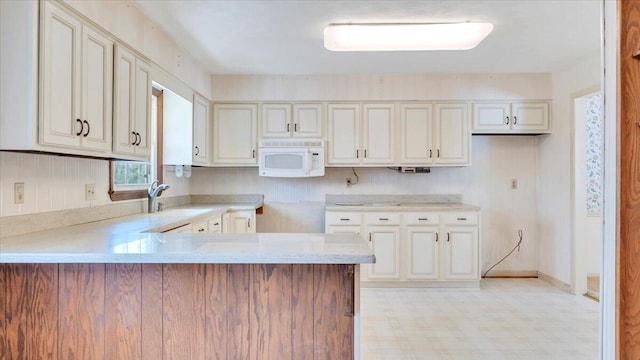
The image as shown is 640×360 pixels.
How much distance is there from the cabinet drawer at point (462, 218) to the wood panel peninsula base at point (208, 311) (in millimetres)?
2633

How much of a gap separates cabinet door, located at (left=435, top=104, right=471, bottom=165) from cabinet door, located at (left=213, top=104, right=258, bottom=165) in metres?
2.01

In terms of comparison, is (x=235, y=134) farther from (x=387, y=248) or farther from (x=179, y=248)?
(x=179, y=248)

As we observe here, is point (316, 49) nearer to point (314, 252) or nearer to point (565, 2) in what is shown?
point (565, 2)

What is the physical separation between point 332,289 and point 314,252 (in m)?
0.26

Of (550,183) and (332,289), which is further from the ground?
(550,183)

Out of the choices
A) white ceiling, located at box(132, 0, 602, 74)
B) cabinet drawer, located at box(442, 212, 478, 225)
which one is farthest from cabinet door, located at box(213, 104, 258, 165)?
cabinet drawer, located at box(442, 212, 478, 225)

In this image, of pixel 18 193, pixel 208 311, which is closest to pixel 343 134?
pixel 208 311

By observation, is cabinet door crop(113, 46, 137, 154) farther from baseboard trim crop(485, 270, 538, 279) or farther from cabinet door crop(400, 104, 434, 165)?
baseboard trim crop(485, 270, 538, 279)

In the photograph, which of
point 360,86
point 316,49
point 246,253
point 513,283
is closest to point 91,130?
point 246,253

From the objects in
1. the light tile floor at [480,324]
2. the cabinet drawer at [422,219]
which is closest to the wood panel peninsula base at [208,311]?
the light tile floor at [480,324]

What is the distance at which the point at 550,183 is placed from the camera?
4.15 metres

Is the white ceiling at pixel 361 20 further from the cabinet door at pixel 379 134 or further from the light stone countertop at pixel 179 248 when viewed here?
the light stone countertop at pixel 179 248

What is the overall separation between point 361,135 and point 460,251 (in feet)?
5.30

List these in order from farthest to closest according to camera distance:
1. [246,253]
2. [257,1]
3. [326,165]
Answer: [326,165], [257,1], [246,253]
